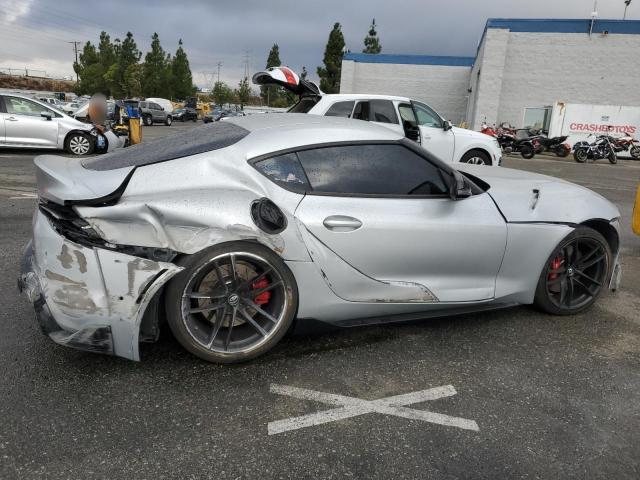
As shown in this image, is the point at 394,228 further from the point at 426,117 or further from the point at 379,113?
the point at 426,117

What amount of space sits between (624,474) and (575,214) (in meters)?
2.01

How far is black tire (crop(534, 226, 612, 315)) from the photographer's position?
12.1ft

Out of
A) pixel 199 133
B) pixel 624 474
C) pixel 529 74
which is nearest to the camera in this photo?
pixel 624 474

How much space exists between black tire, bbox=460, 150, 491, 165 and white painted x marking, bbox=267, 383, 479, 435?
25.4 feet

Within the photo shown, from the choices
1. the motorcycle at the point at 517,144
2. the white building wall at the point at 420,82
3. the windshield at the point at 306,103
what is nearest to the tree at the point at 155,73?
the white building wall at the point at 420,82

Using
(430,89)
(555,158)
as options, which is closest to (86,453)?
(555,158)

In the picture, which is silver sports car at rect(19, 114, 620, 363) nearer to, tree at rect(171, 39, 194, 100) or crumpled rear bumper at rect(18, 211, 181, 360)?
crumpled rear bumper at rect(18, 211, 181, 360)

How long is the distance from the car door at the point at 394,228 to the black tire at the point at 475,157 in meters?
6.75

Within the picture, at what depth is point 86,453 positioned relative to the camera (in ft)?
7.20

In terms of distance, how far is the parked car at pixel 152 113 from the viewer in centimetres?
3812

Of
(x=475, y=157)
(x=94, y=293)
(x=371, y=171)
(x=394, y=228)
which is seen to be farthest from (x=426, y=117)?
(x=94, y=293)

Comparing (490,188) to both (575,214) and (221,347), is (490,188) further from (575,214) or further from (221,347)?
(221,347)

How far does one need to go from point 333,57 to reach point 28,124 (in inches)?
1844

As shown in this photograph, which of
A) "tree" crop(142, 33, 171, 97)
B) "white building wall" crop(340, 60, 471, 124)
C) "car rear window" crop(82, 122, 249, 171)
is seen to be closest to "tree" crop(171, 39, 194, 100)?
"tree" crop(142, 33, 171, 97)
